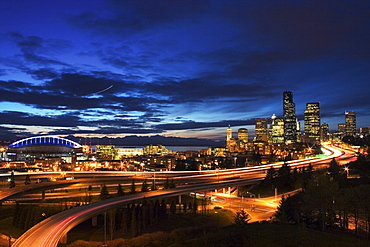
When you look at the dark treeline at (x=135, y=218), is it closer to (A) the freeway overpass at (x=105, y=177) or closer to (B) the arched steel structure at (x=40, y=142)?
(A) the freeway overpass at (x=105, y=177)

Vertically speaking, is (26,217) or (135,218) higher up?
(26,217)

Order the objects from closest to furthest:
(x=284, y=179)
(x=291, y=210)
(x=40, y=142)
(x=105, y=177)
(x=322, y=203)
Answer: (x=322, y=203), (x=291, y=210), (x=284, y=179), (x=105, y=177), (x=40, y=142)

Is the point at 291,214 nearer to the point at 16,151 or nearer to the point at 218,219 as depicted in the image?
the point at 218,219

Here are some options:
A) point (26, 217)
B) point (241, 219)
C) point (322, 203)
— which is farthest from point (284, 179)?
point (26, 217)

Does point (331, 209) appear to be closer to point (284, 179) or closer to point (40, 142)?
point (284, 179)

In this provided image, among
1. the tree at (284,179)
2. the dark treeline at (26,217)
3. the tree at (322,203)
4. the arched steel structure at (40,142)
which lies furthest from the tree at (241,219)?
the arched steel structure at (40,142)

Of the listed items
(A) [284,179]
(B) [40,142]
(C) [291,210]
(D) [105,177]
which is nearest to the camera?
(C) [291,210]

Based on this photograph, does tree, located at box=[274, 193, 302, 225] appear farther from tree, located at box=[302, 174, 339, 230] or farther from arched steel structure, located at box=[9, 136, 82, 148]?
arched steel structure, located at box=[9, 136, 82, 148]

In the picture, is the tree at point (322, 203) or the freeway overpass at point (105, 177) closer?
the tree at point (322, 203)

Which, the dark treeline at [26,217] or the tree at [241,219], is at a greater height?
the tree at [241,219]

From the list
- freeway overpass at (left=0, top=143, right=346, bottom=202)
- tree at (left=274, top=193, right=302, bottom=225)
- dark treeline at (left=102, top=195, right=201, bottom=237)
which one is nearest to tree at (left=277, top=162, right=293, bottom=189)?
freeway overpass at (left=0, top=143, right=346, bottom=202)

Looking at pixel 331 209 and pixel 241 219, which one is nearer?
pixel 241 219

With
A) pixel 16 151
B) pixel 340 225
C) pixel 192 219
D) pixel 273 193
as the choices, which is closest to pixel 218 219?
pixel 192 219

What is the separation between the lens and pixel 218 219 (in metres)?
43.5
